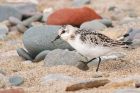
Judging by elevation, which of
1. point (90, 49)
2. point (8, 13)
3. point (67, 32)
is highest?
point (67, 32)

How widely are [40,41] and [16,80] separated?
236 cm

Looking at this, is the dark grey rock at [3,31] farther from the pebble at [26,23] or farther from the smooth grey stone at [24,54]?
the smooth grey stone at [24,54]

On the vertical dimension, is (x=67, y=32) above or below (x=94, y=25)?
above

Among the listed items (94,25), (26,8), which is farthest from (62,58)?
(26,8)

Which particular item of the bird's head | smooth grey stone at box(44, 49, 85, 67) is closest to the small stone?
smooth grey stone at box(44, 49, 85, 67)

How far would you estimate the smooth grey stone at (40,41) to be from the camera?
10.2 meters

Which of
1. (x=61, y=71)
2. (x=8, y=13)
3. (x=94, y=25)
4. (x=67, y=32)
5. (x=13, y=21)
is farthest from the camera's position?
(x=8, y=13)

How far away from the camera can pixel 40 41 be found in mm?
10242

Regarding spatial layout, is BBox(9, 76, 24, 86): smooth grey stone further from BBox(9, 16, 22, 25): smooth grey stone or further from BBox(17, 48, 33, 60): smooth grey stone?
BBox(9, 16, 22, 25): smooth grey stone

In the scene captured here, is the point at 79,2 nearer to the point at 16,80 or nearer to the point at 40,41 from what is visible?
the point at 40,41

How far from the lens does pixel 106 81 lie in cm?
710

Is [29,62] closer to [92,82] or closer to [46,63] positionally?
[46,63]

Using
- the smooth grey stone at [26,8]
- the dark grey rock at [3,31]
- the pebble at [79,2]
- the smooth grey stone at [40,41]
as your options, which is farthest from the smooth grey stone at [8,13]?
the smooth grey stone at [40,41]

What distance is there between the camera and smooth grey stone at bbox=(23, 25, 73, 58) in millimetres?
10219
